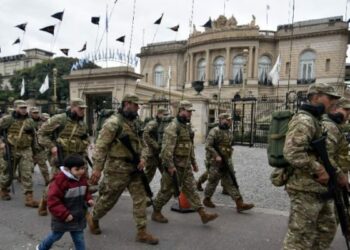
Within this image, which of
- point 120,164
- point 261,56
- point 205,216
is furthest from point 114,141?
point 261,56

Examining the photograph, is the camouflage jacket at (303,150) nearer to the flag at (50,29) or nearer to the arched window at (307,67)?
the flag at (50,29)

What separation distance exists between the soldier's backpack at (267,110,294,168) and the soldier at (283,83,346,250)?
0.13 m

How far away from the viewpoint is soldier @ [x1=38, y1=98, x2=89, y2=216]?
5.52m

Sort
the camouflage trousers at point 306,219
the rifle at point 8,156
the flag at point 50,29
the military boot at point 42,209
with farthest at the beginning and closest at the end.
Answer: the flag at point 50,29, the rifle at point 8,156, the military boot at point 42,209, the camouflage trousers at point 306,219

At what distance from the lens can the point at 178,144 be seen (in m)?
5.40

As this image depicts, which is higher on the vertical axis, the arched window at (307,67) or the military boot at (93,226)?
the arched window at (307,67)

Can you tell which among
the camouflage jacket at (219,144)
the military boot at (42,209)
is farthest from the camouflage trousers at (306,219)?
the military boot at (42,209)

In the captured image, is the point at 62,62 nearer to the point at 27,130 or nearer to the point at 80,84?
the point at 80,84

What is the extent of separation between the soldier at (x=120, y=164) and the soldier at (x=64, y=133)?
121cm

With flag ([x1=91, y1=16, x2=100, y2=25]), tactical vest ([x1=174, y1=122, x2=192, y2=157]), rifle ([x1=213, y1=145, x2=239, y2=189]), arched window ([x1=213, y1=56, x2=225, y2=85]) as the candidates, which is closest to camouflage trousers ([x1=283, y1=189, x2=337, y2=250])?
tactical vest ([x1=174, y1=122, x2=192, y2=157])

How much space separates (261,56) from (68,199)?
4237 cm

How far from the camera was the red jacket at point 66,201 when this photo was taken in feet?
11.5

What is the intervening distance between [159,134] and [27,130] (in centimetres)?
264

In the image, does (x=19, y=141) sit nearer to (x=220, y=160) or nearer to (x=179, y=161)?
(x=179, y=161)
